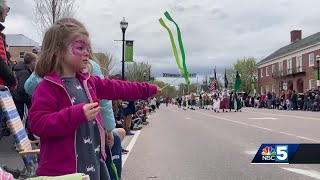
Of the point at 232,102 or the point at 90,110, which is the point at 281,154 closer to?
the point at 90,110

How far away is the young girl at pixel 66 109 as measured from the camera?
2.75 metres

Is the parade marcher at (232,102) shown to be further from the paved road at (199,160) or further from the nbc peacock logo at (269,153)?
the nbc peacock logo at (269,153)

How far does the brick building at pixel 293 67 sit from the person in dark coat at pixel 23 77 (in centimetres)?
5537

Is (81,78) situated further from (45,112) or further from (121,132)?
(121,132)

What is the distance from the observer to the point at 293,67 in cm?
Result: 7431

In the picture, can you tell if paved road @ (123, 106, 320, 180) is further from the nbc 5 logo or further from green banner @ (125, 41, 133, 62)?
green banner @ (125, 41, 133, 62)

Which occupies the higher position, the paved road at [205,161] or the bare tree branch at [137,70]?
the bare tree branch at [137,70]

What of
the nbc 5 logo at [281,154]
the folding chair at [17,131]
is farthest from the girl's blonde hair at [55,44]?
the nbc 5 logo at [281,154]

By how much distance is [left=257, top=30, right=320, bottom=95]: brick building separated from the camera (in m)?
67.2

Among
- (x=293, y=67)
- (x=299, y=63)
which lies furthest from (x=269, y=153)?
(x=293, y=67)

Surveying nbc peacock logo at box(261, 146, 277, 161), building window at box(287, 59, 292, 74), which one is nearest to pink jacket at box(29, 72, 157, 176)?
nbc peacock logo at box(261, 146, 277, 161)

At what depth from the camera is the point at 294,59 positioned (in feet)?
243

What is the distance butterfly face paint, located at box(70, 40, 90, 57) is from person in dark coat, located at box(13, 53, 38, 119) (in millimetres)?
5473

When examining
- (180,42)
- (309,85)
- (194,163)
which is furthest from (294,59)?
(180,42)
